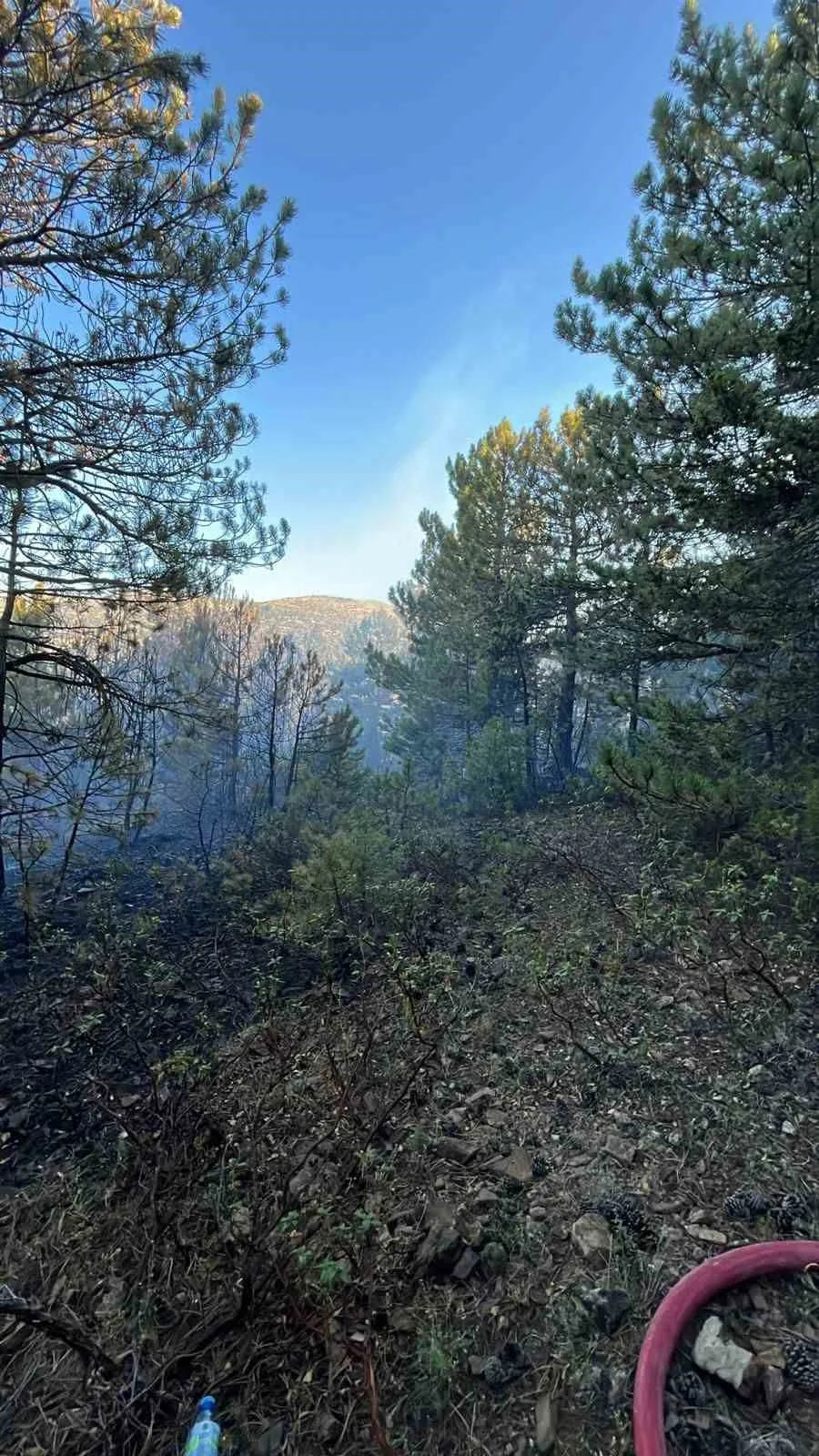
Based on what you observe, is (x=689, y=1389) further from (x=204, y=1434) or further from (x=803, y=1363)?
(x=204, y=1434)

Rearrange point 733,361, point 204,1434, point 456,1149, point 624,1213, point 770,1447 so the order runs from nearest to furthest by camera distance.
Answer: point 770,1447 → point 204,1434 → point 624,1213 → point 456,1149 → point 733,361

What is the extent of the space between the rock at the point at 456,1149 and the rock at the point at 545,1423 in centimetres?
98

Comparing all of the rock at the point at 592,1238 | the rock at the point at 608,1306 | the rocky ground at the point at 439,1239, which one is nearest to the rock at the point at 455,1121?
the rocky ground at the point at 439,1239

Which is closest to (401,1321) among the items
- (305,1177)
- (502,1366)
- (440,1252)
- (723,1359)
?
(440,1252)

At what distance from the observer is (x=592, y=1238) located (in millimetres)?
2119

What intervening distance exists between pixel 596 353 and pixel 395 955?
20.2 ft

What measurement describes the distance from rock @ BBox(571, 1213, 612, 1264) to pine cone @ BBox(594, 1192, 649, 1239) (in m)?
0.03

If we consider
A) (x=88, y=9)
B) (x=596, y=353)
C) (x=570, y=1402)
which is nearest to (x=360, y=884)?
(x=570, y=1402)

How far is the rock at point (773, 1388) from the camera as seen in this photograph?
153 cm

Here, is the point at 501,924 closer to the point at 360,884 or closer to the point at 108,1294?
the point at 360,884

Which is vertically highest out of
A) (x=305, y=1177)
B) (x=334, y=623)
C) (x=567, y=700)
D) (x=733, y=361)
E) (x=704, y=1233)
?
(x=334, y=623)

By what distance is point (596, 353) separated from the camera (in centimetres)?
568

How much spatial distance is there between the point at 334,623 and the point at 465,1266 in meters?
97.8

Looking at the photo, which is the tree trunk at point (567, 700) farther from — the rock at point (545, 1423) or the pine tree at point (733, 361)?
the rock at point (545, 1423)
